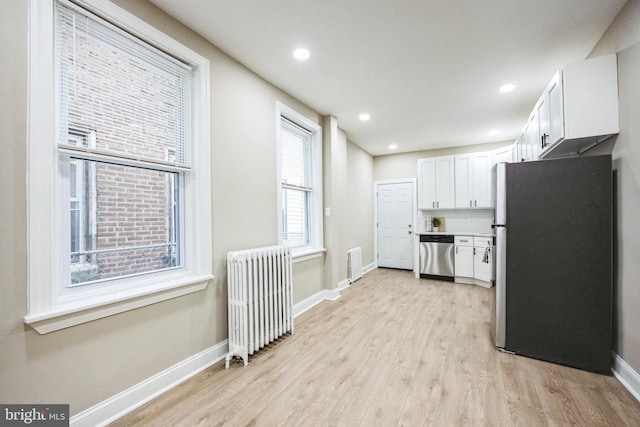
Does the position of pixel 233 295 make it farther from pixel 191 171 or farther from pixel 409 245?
pixel 409 245

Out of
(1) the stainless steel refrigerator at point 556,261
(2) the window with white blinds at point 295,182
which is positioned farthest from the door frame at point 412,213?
(1) the stainless steel refrigerator at point 556,261

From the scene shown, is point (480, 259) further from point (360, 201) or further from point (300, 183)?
point (300, 183)

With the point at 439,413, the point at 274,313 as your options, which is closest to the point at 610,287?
the point at 439,413

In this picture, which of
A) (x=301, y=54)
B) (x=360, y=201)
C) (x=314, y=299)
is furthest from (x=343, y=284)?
(x=301, y=54)

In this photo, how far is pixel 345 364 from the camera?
226 centimetres

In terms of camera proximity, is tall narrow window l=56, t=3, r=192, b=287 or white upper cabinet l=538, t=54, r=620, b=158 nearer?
tall narrow window l=56, t=3, r=192, b=287

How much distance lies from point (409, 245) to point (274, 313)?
4.24 metres

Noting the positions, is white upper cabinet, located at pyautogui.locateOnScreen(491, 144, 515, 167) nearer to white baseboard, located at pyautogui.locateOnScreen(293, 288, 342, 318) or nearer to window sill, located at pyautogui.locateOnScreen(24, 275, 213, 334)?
→ white baseboard, located at pyautogui.locateOnScreen(293, 288, 342, 318)

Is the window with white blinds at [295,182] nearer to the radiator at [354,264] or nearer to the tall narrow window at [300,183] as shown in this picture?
the tall narrow window at [300,183]

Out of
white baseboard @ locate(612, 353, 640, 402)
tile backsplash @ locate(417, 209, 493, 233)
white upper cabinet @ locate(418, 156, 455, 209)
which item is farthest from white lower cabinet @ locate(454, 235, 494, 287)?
white baseboard @ locate(612, 353, 640, 402)

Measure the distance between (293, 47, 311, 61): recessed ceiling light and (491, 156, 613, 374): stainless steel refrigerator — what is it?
2104mm

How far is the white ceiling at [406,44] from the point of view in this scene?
1941 millimetres

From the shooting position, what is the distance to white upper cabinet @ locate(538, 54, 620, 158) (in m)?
2.06

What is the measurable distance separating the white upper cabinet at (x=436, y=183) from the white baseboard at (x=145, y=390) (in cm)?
484
